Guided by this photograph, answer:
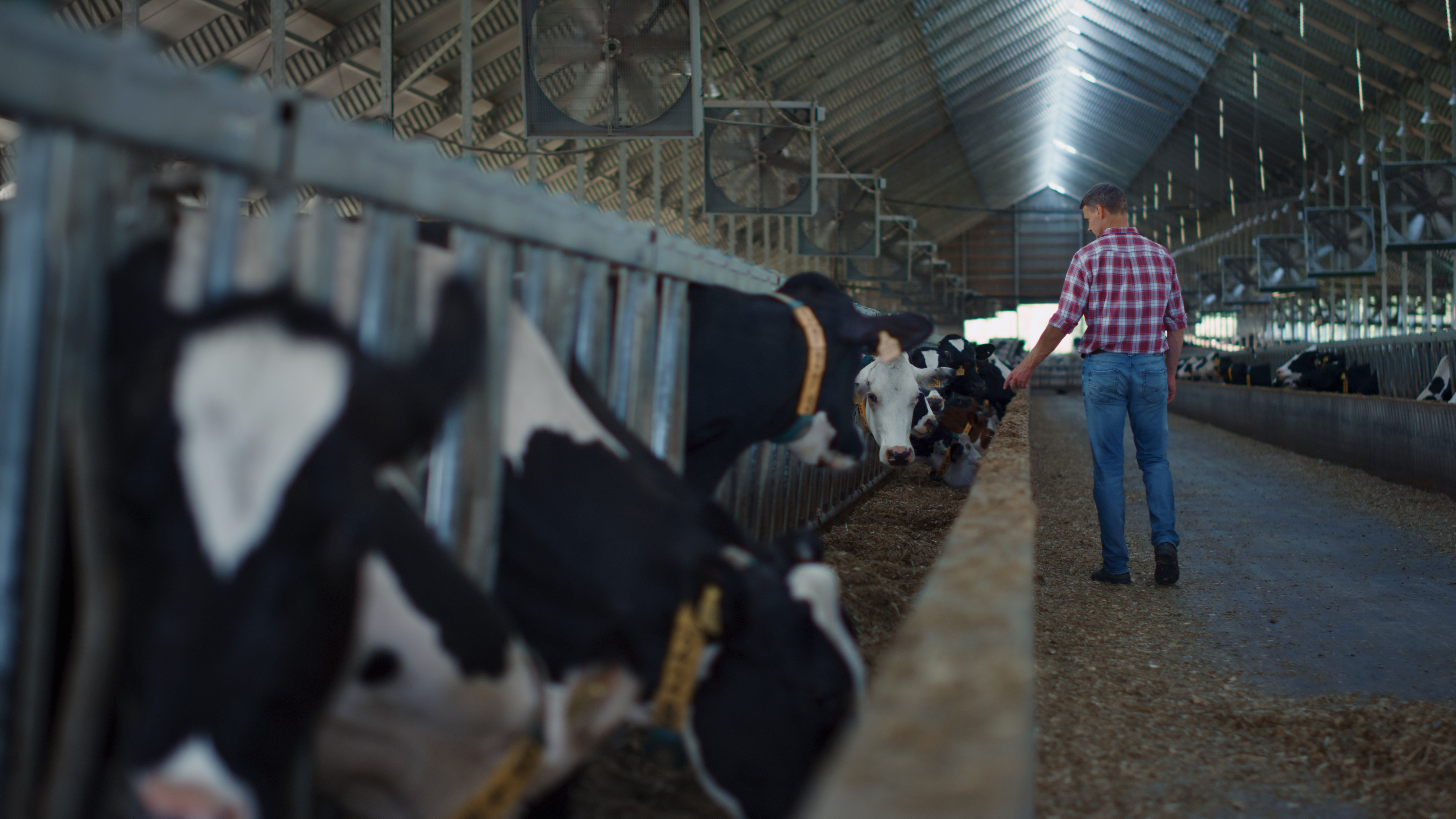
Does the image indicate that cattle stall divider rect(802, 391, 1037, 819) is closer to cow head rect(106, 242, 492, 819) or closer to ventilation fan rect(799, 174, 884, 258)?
cow head rect(106, 242, 492, 819)

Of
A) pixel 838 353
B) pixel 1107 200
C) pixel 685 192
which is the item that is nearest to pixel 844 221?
pixel 685 192

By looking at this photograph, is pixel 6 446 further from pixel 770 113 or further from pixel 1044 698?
pixel 770 113

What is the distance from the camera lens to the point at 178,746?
1.18 metres

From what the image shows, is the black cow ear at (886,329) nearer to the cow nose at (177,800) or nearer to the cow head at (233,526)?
the cow head at (233,526)

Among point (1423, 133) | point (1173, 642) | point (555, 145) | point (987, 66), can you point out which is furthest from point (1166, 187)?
point (1173, 642)

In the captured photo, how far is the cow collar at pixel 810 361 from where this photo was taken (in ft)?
10.4

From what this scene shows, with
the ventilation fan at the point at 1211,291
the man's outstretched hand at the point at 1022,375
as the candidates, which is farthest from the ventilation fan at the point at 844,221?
the ventilation fan at the point at 1211,291

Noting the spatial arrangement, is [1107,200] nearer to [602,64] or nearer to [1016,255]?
[602,64]

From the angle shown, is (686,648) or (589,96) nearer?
(686,648)

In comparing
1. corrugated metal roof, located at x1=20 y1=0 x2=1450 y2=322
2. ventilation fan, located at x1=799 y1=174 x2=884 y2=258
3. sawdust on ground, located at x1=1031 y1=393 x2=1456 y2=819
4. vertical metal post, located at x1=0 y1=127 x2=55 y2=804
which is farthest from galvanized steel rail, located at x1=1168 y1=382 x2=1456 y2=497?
vertical metal post, located at x1=0 y1=127 x2=55 y2=804

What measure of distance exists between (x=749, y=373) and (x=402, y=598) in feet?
6.17

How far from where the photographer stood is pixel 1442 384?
11977 millimetres

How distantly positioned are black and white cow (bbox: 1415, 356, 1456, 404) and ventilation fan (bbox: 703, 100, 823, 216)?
6871 mm

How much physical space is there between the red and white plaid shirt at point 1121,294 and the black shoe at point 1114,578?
1030 mm
